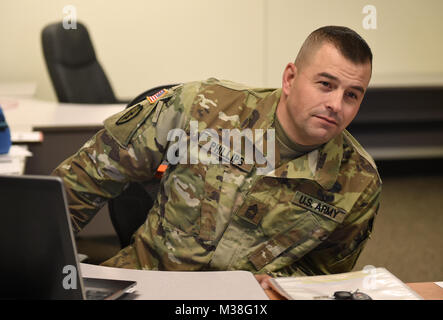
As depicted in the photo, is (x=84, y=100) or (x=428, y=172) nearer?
(x=84, y=100)

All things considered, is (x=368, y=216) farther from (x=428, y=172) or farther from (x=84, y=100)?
(x=428, y=172)

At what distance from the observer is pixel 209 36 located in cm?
412

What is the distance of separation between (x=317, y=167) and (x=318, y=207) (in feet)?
0.30

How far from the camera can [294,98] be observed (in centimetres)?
133

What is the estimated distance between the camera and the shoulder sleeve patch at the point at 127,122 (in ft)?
4.49

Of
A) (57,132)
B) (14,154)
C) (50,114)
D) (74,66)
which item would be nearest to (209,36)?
(74,66)

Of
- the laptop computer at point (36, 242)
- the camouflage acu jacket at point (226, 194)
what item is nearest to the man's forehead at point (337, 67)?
the camouflage acu jacket at point (226, 194)

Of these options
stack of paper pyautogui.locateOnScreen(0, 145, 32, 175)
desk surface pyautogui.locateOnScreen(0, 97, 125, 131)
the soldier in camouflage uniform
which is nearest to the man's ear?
the soldier in camouflage uniform

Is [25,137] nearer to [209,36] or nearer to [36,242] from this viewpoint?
[36,242]

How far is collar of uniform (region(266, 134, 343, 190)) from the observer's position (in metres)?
1.31

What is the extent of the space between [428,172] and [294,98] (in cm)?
346

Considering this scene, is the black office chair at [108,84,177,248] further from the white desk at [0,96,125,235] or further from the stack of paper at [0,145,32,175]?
the white desk at [0,96,125,235]
